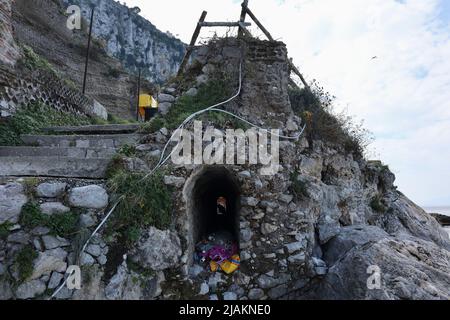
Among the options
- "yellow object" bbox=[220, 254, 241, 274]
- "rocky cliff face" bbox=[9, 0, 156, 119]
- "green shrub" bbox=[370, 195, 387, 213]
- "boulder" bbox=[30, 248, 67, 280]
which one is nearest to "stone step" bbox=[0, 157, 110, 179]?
"boulder" bbox=[30, 248, 67, 280]

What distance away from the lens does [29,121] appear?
4613 millimetres

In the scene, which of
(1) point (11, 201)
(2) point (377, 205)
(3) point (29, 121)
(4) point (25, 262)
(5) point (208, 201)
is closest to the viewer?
(4) point (25, 262)

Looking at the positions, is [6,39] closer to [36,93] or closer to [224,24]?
[36,93]

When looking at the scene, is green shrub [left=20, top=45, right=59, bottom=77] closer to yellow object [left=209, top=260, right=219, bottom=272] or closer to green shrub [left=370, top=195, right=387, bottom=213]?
yellow object [left=209, top=260, right=219, bottom=272]

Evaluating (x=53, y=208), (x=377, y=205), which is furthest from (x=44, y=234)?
(x=377, y=205)

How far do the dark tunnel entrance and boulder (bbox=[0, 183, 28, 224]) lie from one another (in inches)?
82.7

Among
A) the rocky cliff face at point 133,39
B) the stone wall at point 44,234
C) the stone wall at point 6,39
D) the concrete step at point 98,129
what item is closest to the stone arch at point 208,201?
the stone wall at point 44,234

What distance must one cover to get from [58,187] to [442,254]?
498 cm

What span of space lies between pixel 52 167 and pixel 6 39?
3.13m

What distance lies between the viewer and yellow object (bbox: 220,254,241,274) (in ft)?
11.6
